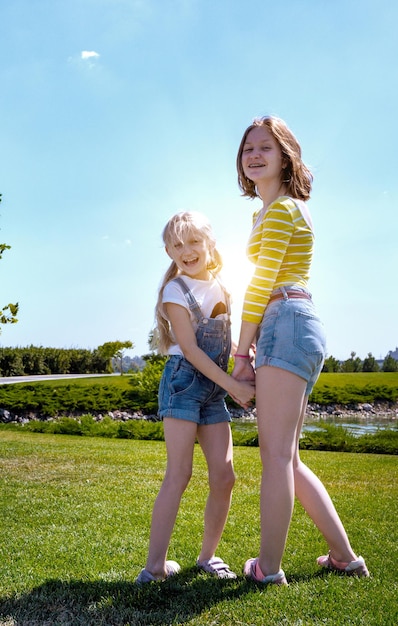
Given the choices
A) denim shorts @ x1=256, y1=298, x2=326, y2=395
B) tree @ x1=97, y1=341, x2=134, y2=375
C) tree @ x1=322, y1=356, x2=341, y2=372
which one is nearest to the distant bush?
denim shorts @ x1=256, y1=298, x2=326, y2=395

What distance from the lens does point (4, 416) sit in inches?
579

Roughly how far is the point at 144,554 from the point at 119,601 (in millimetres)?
779

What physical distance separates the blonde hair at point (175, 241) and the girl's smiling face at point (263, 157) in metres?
0.33

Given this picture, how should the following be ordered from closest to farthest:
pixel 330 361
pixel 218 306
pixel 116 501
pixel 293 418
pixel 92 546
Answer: pixel 293 418, pixel 218 306, pixel 92 546, pixel 116 501, pixel 330 361

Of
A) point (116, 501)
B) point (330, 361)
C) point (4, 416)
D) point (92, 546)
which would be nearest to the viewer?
point (92, 546)

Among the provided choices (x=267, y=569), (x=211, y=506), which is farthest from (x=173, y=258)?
(x=267, y=569)

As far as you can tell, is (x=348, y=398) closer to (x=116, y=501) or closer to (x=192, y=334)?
(x=116, y=501)

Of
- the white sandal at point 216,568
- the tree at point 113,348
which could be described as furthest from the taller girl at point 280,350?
the tree at point 113,348

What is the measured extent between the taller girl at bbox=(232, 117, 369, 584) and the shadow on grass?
232 millimetres

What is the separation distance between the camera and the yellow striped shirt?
8.27ft

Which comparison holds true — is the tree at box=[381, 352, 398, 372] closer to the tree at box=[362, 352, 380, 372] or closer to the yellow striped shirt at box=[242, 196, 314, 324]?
the tree at box=[362, 352, 380, 372]

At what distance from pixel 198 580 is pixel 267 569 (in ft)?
1.17

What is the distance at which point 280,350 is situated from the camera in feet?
8.09

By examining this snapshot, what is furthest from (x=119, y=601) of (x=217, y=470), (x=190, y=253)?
(x=190, y=253)
